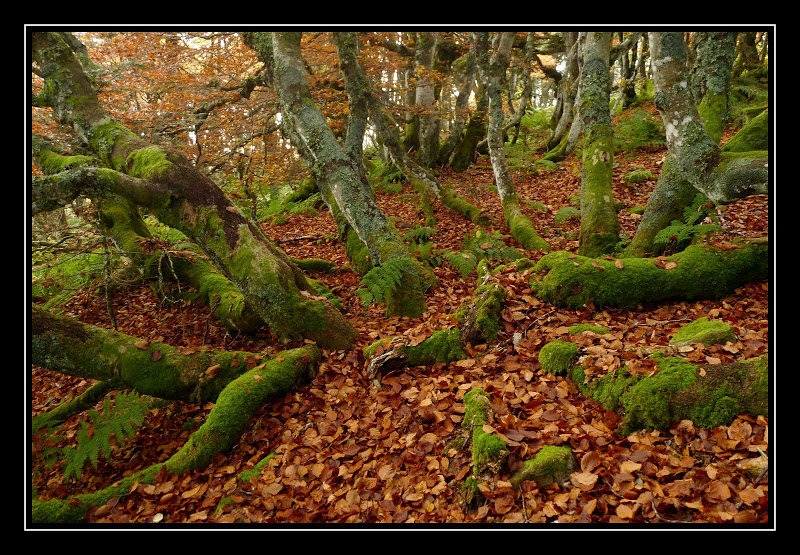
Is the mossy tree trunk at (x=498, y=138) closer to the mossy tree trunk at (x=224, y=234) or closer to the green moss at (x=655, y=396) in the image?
the mossy tree trunk at (x=224, y=234)

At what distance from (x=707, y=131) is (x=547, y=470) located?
609cm

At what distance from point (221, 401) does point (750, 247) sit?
6078 mm

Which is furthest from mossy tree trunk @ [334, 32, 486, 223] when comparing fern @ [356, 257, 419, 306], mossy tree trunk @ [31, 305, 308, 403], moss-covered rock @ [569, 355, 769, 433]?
moss-covered rock @ [569, 355, 769, 433]

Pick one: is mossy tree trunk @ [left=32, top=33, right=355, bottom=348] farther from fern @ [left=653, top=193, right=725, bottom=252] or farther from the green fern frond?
fern @ [left=653, top=193, right=725, bottom=252]

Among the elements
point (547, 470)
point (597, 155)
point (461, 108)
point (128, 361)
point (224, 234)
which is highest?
point (461, 108)

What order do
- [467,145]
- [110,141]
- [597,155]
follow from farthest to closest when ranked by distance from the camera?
[467,145] < [597,155] < [110,141]

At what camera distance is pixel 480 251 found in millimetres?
7441

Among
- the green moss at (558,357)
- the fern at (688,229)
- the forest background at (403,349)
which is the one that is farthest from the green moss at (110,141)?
the fern at (688,229)

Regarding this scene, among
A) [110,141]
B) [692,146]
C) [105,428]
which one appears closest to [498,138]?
[692,146]

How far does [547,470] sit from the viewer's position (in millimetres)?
2596

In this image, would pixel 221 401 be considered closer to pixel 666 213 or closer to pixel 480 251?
pixel 480 251

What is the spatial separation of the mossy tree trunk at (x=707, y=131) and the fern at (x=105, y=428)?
266 inches

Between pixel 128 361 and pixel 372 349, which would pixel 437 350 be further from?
pixel 128 361

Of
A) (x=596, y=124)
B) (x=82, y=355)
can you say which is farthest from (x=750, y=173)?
(x=82, y=355)
